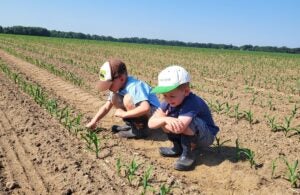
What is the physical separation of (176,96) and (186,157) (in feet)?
2.35

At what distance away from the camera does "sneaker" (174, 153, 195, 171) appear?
4.43 m

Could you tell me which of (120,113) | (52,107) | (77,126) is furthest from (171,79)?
(52,107)

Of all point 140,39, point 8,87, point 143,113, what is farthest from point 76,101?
point 140,39

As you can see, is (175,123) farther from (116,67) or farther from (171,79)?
(116,67)

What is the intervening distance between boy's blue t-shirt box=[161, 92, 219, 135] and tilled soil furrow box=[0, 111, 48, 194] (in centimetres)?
151

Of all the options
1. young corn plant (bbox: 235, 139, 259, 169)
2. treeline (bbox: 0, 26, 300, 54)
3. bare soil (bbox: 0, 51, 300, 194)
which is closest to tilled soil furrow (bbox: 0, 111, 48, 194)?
bare soil (bbox: 0, 51, 300, 194)

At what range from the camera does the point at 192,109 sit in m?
4.31

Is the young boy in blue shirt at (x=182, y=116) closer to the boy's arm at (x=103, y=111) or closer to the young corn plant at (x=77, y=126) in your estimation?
the boy's arm at (x=103, y=111)

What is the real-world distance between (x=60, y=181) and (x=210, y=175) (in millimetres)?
1509

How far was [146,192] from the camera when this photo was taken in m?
3.88

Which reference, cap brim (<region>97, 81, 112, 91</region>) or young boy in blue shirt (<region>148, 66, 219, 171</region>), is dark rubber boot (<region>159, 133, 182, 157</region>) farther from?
cap brim (<region>97, 81, 112, 91</region>)

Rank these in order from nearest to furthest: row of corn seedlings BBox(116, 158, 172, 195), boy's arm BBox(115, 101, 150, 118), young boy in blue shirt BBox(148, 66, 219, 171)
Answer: row of corn seedlings BBox(116, 158, 172, 195) < young boy in blue shirt BBox(148, 66, 219, 171) < boy's arm BBox(115, 101, 150, 118)

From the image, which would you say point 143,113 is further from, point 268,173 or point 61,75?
point 61,75

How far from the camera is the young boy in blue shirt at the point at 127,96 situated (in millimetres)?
5168
